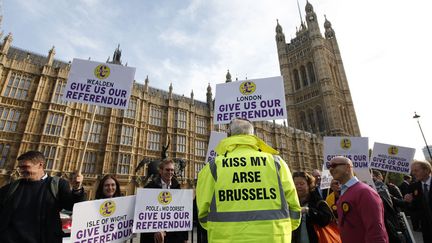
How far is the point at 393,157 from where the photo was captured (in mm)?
9484

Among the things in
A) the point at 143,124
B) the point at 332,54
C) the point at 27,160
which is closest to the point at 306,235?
the point at 27,160

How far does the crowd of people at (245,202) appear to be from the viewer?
194 centimetres

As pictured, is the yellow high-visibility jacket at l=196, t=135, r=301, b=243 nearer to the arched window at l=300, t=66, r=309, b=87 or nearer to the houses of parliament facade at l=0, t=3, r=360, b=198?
the houses of parliament facade at l=0, t=3, r=360, b=198

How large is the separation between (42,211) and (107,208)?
0.91 m

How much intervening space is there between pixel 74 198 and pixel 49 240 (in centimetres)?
51

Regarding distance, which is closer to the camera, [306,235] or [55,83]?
[306,235]

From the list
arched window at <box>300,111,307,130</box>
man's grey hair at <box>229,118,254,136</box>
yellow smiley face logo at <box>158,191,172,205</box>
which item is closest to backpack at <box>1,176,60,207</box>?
yellow smiley face logo at <box>158,191,172,205</box>

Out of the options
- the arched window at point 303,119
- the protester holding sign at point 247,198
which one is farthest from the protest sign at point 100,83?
the arched window at point 303,119

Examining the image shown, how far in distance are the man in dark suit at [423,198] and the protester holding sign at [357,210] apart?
2.09 meters

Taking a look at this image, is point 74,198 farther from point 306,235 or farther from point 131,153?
point 131,153

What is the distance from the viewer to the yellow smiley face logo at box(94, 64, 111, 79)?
591 cm

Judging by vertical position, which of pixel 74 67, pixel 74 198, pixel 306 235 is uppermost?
pixel 74 67

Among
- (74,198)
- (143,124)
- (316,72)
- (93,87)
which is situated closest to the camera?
(74,198)

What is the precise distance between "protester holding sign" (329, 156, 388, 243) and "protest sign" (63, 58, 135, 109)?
201 inches
